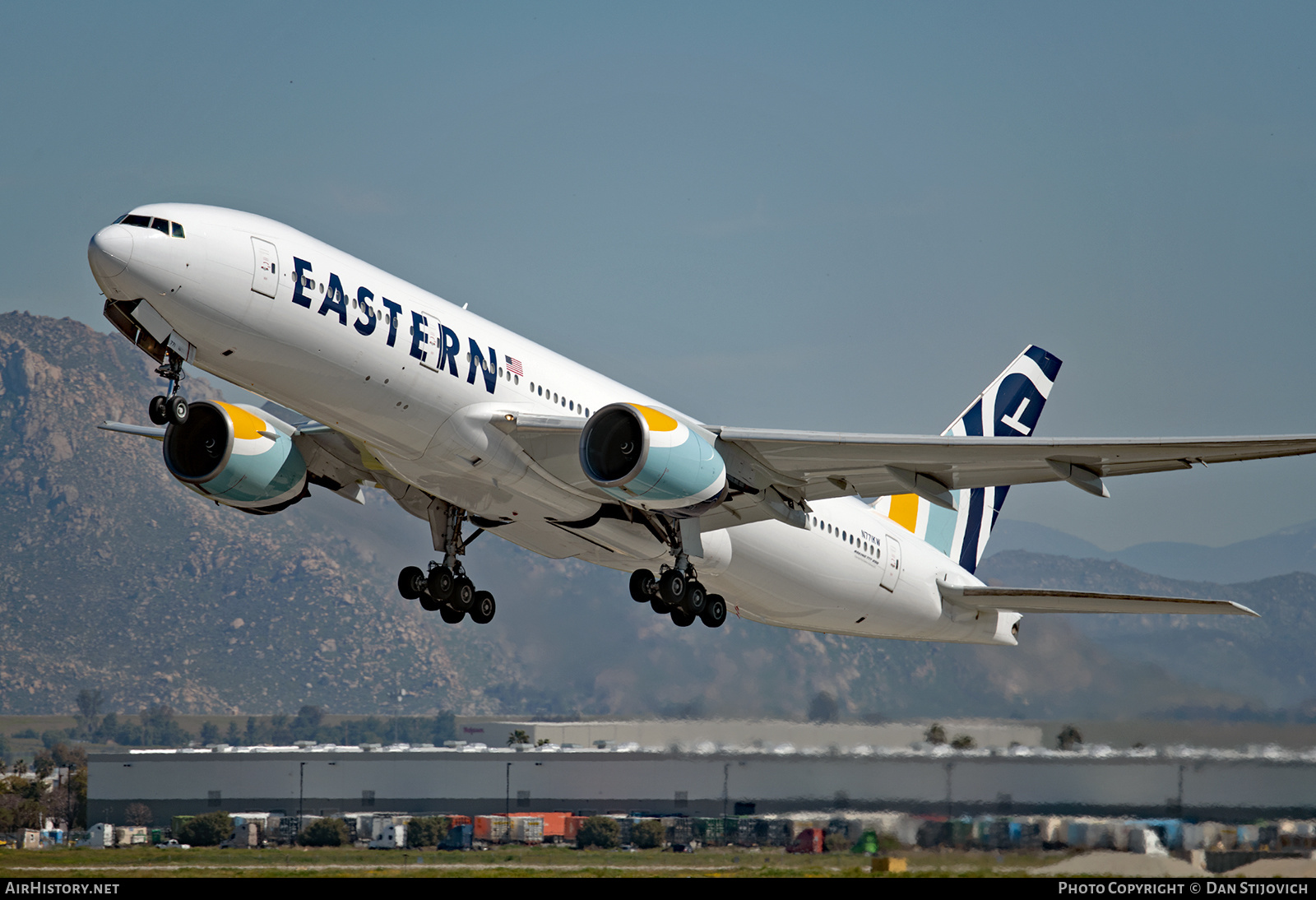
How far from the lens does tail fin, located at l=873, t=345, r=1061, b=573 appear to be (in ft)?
106

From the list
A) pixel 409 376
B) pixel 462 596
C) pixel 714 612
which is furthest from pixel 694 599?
pixel 409 376

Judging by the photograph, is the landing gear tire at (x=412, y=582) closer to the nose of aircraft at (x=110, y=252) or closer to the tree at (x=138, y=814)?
the nose of aircraft at (x=110, y=252)

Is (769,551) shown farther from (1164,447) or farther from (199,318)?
(199,318)

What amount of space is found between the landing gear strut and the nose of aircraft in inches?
406

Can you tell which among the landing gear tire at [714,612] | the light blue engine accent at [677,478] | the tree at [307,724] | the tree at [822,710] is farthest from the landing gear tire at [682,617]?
the tree at [307,724]

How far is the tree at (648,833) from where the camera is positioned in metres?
33.7

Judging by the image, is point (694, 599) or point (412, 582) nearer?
point (694, 599)

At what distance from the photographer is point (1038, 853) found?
934 inches

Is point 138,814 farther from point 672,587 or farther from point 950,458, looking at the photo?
point 950,458

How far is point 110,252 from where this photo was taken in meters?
18.0

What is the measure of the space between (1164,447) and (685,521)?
822cm

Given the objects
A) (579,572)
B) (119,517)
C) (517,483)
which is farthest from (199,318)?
(119,517)

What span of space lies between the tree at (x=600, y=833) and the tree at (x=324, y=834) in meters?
7.24

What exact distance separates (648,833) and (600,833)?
1.90 m
